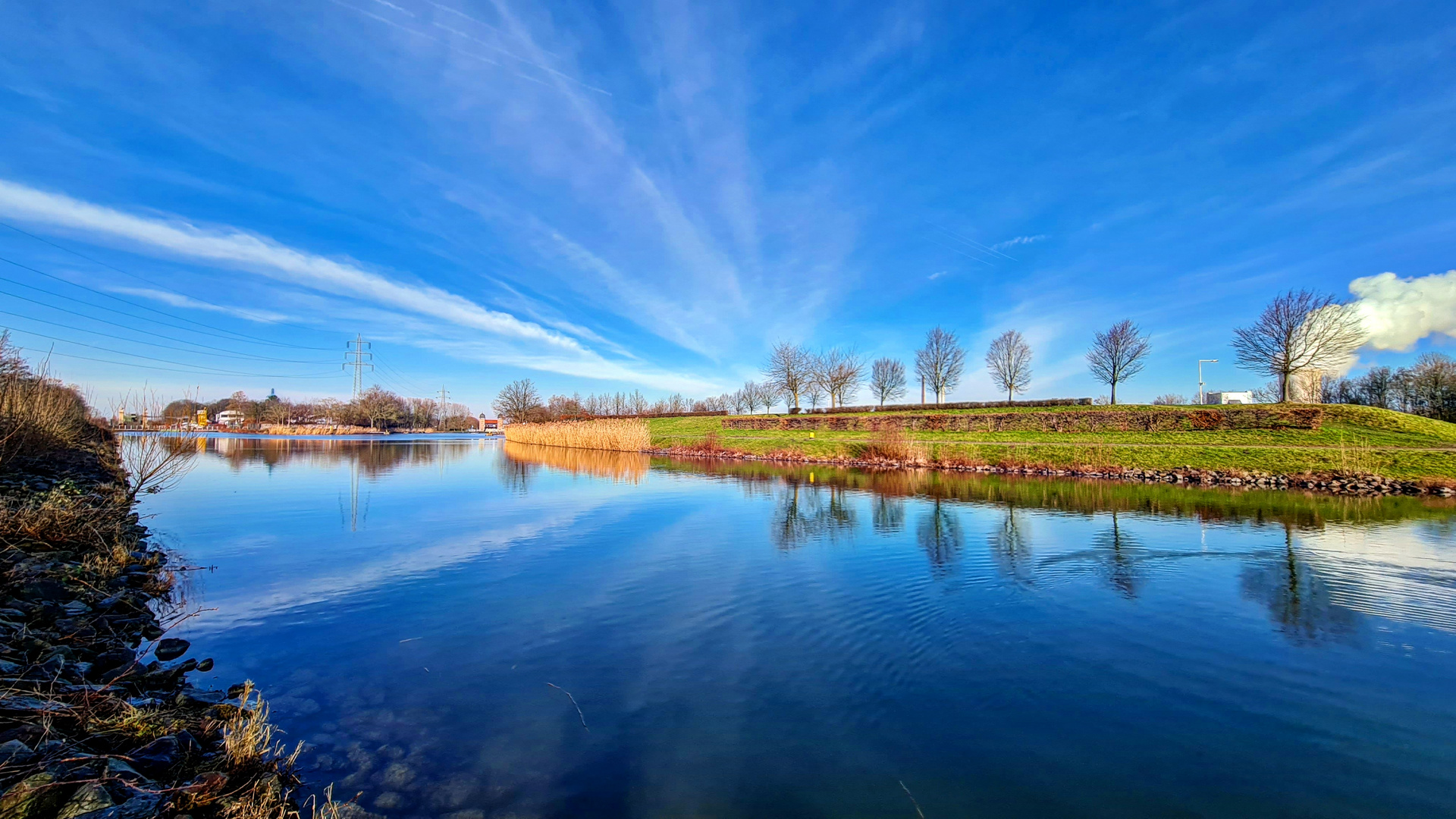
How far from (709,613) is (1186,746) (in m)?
4.36

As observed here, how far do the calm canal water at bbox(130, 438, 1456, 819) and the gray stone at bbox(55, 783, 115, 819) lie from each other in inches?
43.5

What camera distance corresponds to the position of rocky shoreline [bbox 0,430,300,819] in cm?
292

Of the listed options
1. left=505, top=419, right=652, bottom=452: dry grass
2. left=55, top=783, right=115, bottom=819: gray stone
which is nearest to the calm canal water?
left=55, top=783, right=115, bottom=819: gray stone

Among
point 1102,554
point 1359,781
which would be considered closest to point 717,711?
point 1359,781

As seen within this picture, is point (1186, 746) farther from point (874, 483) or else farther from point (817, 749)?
point (874, 483)

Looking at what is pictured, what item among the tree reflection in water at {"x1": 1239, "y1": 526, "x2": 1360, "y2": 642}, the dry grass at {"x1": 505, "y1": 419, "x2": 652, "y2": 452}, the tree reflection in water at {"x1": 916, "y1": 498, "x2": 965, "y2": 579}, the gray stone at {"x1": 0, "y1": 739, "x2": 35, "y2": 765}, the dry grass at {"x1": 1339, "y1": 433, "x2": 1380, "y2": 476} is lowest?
the tree reflection in water at {"x1": 1239, "y1": 526, "x2": 1360, "y2": 642}

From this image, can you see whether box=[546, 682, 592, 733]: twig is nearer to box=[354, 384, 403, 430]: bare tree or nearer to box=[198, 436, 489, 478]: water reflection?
box=[198, 436, 489, 478]: water reflection

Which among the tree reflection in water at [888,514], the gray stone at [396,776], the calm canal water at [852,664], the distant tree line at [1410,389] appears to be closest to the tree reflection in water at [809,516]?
the calm canal water at [852,664]

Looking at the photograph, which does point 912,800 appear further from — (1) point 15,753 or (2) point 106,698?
(2) point 106,698

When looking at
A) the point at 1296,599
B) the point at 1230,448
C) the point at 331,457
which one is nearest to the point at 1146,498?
the point at 1230,448

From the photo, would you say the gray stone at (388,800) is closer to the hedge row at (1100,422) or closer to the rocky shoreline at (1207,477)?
the rocky shoreline at (1207,477)

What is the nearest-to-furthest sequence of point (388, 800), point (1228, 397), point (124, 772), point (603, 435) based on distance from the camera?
point (124, 772), point (388, 800), point (603, 435), point (1228, 397)

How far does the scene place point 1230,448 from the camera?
2208 centimetres

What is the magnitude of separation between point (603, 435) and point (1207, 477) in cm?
3107
